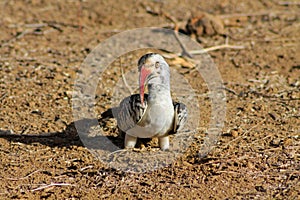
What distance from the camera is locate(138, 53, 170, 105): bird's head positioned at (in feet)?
15.5

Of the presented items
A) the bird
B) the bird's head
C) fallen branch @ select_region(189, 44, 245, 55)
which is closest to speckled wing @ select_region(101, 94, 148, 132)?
the bird

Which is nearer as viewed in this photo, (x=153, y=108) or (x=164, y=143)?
(x=153, y=108)

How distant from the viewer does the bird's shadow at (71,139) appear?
5.28 m

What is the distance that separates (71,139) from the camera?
17.9ft

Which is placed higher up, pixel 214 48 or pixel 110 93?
pixel 214 48

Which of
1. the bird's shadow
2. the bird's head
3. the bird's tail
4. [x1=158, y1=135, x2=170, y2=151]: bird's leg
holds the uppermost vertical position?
the bird's head

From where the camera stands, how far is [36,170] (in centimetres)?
480

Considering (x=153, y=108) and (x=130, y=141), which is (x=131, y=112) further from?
(x=130, y=141)

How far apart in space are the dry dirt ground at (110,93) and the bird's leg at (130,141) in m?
0.32

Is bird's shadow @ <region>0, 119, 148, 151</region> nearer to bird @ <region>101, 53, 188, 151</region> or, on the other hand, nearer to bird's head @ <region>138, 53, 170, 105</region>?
bird @ <region>101, 53, 188, 151</region>

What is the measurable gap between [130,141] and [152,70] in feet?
2.33

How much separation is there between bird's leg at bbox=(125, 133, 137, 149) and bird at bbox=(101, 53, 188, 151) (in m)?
0.13

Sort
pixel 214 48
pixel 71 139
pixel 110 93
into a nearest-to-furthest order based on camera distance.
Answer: pixel 71 139, pixel 110 93, pixel 214 48

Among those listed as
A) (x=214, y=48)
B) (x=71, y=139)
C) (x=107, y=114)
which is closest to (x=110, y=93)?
(x=107, y=114)
